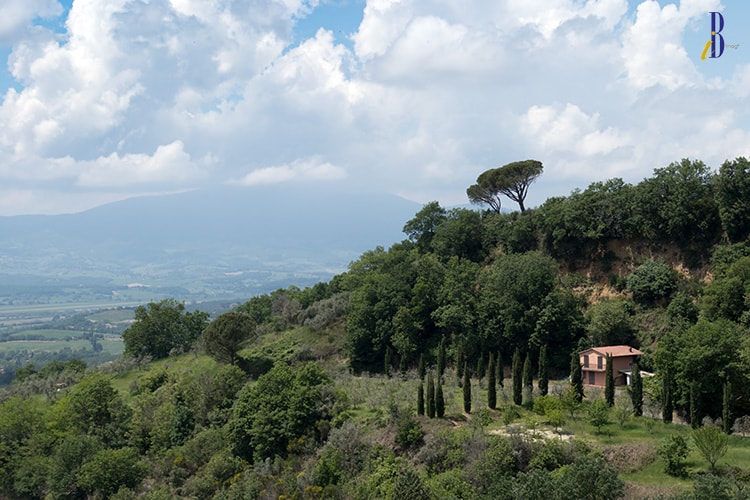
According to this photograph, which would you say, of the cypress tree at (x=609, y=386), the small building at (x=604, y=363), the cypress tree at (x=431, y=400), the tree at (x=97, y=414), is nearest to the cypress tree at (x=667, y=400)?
the cypress tree at (x=609, y=386)

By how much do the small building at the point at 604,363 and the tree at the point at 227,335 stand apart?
22949 millimetres

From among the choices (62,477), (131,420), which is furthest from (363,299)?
(62,477)

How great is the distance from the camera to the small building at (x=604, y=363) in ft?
117

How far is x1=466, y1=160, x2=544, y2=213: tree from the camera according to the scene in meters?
51.4

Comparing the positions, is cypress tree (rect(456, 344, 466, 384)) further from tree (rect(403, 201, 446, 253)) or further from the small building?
tree (rect(403, 201, 446, 253))

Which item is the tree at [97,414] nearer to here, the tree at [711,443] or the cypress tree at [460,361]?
the cypress tree at [460,361]

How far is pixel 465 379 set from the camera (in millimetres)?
32438

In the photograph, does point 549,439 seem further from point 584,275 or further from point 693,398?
point 584,275

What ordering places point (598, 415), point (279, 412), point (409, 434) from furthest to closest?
point (279, 412)
point (409, 434)
point (598, 415)

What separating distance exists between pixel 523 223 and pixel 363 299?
1289cm

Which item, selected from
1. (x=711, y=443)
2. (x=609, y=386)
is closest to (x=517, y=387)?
(x=609, y=386)

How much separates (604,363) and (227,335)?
24.9 meters

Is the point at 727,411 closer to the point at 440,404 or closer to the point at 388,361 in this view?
the point at 440,404

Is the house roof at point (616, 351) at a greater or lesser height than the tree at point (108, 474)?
greater
